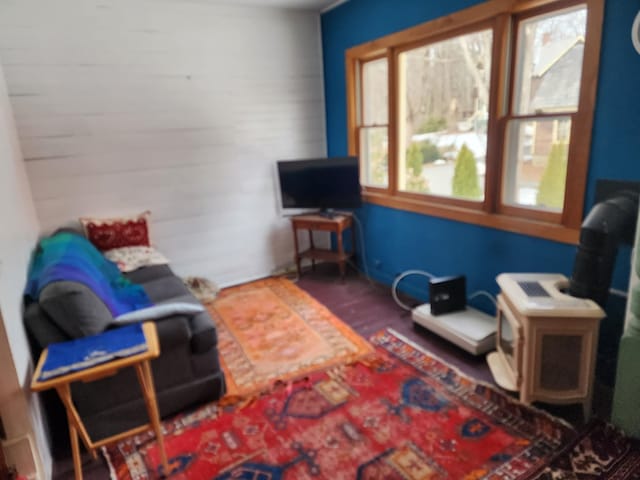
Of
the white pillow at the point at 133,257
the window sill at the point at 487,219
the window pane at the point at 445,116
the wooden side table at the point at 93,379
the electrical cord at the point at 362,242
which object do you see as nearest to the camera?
the wooden side table at the point at 93,379

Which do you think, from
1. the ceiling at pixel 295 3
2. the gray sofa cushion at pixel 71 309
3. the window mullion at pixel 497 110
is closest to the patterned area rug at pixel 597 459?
the window mullion at pixel 497 110

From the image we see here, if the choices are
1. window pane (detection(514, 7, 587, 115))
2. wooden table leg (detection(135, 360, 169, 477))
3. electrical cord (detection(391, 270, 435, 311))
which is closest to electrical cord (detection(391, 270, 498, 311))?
electrical cord (detection(391, 270, 435, 311))

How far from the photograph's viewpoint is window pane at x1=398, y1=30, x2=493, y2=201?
9.36 ft

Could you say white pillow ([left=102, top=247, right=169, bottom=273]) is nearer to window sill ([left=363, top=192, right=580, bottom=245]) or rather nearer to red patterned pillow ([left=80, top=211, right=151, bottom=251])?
red patterned pillow ([left=80, top=211, right=151, bottom=251])

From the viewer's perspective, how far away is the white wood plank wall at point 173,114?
10.1 ft

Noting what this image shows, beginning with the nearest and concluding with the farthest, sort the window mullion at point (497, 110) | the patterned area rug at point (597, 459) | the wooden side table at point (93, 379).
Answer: the wooden side table at point (93, 379)
the patterned area rug at point (597, 459)
the window mullion at point (497, 110)

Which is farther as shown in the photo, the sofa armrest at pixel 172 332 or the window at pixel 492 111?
the window at pixel 492 111

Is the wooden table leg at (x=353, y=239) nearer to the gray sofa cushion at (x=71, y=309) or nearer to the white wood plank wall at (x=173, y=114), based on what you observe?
the white wood plank wall at (x=173, y=114)

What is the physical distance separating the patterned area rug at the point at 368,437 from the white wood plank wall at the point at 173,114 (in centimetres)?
205

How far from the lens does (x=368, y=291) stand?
3750 mm

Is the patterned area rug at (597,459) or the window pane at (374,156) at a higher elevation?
the window pane at (374,156)

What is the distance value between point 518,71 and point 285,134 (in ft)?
7.35

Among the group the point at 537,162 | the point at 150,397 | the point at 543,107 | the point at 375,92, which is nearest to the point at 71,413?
the point at 150,397

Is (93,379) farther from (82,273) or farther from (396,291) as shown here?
(396,291)
